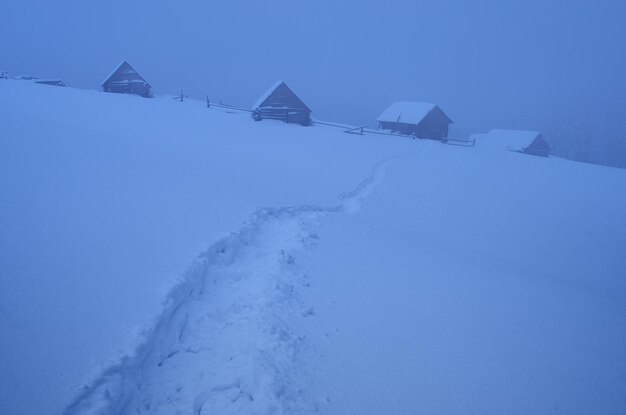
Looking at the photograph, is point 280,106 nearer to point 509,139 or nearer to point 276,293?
point 276,293

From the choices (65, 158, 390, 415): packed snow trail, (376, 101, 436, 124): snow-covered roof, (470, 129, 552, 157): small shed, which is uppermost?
(376, 101, 436, 124): snow-covered roof

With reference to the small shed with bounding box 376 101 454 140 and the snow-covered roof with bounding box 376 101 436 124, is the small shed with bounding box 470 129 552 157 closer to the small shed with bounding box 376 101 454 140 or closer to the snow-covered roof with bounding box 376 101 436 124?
the small shed with bounding box 376 101 454 140

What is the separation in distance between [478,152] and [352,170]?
1639cm

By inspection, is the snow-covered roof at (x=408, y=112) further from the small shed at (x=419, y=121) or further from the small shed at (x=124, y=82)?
the small shed at (x=124, y=82)

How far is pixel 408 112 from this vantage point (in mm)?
30422

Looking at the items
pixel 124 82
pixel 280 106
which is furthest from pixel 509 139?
pixel 124 82

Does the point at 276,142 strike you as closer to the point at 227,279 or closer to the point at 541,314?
the point at 227,279

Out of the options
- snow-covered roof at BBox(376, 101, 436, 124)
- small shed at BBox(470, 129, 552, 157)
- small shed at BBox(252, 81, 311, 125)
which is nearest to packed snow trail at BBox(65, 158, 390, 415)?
small shed at BBox(252, 81, 311, 125)

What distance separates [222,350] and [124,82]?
31488mm

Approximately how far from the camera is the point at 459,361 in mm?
5406

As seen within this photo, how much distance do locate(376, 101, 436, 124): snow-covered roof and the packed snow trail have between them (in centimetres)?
2565

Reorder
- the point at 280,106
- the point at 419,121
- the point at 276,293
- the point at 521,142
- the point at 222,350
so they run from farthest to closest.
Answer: the point at 521,142
the point at 419,121
the point at 280,106
the point at 276,293
the point at 222,350

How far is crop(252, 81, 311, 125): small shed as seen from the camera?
24.1 metres

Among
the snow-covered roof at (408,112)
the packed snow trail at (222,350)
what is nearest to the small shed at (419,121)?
the snow-covered roof at (408,112)
